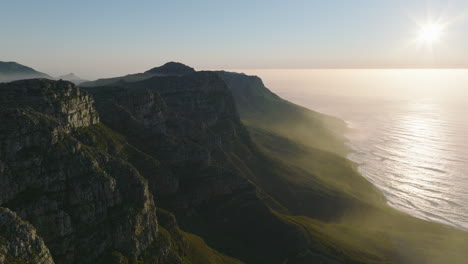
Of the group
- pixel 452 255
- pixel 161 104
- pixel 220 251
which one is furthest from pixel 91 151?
pixel 452 255

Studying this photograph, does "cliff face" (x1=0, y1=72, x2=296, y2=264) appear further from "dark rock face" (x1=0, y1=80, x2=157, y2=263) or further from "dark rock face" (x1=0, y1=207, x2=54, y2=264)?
"dark rock face" (x1=0, y1=207, x2=54, y2=264)

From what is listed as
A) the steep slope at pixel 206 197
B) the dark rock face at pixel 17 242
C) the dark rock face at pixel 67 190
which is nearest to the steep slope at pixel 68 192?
the dark rock face at pixel 67 190

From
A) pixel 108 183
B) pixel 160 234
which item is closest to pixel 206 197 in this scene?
pixel 160 234

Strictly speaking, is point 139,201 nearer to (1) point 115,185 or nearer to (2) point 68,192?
(1) point 115,185

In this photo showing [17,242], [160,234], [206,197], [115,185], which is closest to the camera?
[17,242]

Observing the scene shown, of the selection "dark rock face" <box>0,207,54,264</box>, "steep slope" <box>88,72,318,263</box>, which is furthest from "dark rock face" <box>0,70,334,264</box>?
"dark rock face" <box>0,207,54,264</box>

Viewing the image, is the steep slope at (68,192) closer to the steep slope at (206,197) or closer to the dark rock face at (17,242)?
the dark rock face at (17,242)

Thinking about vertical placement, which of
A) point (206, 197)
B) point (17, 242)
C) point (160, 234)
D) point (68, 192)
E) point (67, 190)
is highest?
point (67, 190)

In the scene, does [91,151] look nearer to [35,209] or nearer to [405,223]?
[35,209]
